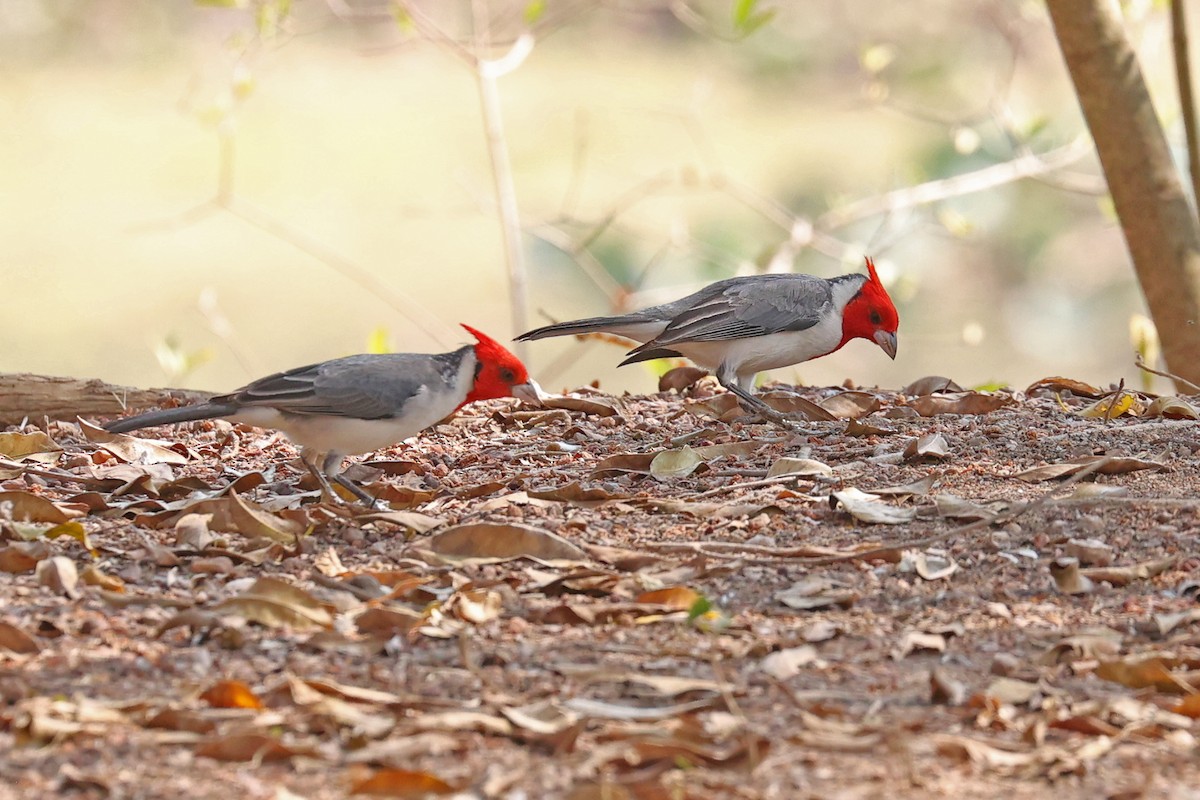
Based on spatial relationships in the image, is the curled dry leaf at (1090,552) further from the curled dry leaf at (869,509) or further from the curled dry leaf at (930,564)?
the curled dry leaf at (869,509)

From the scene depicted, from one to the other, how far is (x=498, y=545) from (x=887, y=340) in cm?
320

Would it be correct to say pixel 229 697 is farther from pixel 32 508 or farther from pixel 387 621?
pixel 32 508

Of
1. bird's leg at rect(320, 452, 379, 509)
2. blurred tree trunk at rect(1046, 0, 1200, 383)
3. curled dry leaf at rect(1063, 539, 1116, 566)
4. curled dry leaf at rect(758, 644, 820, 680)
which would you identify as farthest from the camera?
blurred tree trunk at rect(1046, 0, 1200, 383)

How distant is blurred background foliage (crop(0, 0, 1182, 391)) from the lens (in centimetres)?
1130

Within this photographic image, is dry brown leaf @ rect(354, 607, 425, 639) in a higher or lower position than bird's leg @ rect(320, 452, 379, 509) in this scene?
lower

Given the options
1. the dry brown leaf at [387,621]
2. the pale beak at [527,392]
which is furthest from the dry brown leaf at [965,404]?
the dry brown leaf at [387,621]

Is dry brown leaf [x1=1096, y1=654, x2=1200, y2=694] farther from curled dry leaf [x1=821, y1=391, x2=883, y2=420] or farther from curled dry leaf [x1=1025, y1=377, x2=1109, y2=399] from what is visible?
curled dry leaf [x1=1025, y1=377, x2=1109, y2=399]

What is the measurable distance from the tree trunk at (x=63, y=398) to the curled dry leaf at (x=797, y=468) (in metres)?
2.47

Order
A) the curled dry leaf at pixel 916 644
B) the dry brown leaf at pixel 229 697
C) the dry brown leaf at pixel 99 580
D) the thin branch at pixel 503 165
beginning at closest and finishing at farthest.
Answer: the dry brown leaf at pixel 229 697 → the curled dry leaf at pixel 916 644 → the dry brown leaf at pixel 99 580 → the thin branch at pixel 503 165

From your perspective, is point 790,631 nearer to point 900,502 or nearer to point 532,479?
point 900,502

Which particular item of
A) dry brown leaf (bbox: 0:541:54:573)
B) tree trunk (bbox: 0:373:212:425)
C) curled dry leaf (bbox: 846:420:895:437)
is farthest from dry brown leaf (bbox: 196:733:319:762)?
tree trunk (bbox: 0:373:212:425)

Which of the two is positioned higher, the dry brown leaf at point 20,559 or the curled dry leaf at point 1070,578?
the curled dry leaf at point 1070,578

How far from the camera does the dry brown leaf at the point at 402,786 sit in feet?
7.32

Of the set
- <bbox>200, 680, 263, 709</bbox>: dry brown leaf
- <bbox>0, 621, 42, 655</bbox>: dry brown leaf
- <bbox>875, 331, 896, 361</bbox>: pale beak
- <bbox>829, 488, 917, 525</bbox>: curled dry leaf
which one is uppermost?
<bbox>875, 331, 896, 361</bbox>: pale beak
